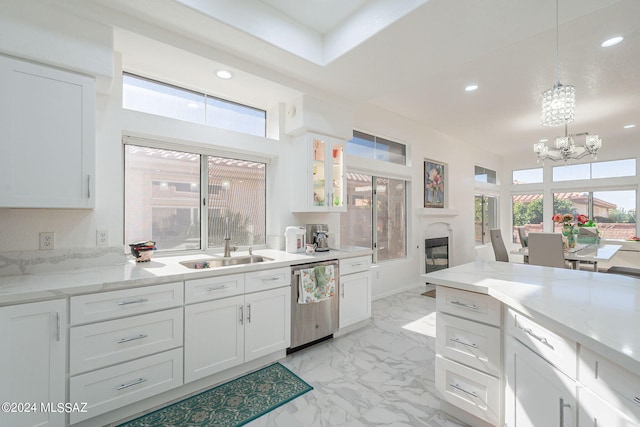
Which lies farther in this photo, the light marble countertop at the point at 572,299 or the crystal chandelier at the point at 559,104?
the crystal chandelier at the point at 559,104

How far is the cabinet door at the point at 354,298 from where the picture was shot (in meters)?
3.01

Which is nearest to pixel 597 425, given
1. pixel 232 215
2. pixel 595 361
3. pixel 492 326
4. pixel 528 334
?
pixel 595 361

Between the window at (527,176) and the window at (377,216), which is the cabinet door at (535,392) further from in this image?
the window at (527,176)

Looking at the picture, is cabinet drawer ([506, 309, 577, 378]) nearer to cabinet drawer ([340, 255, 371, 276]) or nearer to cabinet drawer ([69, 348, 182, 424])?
cabinet drawer ([340, 255, 371, 276])

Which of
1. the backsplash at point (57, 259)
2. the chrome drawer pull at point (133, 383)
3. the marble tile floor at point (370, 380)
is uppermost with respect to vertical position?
the backsplash at point (57, 259)

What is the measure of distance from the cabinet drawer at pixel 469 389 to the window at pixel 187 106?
2994mm

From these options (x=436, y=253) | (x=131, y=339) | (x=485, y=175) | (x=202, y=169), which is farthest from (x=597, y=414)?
(x=485, y=175)

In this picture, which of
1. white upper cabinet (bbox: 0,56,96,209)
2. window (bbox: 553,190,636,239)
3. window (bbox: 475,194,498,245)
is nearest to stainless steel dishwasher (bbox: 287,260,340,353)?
white upper cabinet (bbox: 0,56,96,209)

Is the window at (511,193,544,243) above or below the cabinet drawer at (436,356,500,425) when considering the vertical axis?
above

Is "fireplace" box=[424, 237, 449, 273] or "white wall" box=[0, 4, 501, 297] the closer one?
"white wall" box=[0, 4, 501, 297]

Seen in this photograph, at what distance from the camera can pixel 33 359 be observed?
4.93 ft

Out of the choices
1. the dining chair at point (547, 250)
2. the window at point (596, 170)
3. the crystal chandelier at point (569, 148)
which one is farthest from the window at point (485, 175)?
the dining chair at point (547, 250)

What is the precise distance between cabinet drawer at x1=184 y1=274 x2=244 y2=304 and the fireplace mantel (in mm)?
3744

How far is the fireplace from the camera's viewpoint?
5266 millimetres
